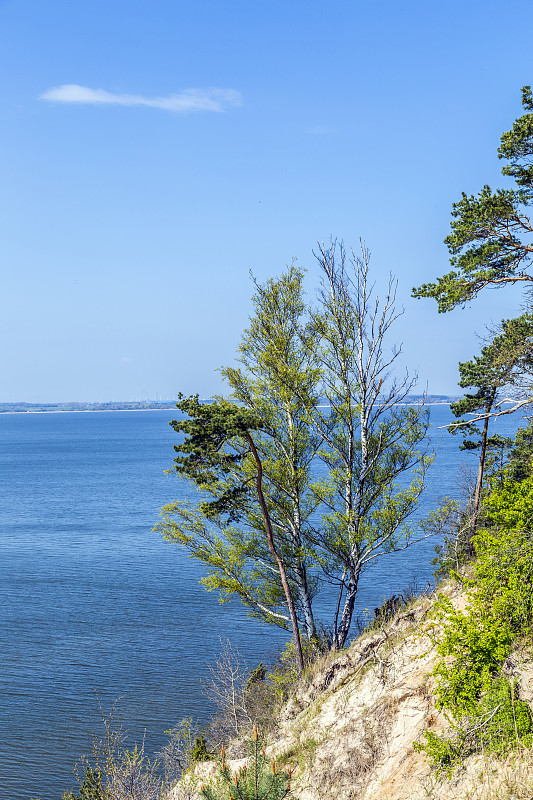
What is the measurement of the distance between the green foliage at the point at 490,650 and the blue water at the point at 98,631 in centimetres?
1863

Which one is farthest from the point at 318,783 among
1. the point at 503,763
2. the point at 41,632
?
the point at 41,632

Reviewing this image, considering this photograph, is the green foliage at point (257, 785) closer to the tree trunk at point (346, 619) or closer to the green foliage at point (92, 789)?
the green foliage at point (92, 789)

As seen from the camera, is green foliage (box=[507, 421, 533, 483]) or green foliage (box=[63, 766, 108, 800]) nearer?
green foliage (box=[63, 766, 108, 800])

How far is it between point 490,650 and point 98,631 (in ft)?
101

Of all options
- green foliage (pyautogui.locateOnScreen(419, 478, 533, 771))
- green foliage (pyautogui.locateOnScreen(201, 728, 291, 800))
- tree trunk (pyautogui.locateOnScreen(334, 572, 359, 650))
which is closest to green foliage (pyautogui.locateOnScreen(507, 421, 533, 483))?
tree trunk (pyautogui.locateOnScreen(334, 572, 359, 650))

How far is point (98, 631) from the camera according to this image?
35.9 metres

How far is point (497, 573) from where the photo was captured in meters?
10.1

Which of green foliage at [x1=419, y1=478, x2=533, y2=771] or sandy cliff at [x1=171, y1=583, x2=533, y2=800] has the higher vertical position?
green foliage at [x1=419, y1=478, x2=533, y2=771]

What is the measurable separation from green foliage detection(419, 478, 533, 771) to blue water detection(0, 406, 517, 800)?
→ 61.1 feet

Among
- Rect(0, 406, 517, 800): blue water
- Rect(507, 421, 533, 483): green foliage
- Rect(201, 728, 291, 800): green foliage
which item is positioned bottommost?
Rect(0, 406, 517, 800): blue water

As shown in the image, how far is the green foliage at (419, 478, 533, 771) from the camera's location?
870 centimetres

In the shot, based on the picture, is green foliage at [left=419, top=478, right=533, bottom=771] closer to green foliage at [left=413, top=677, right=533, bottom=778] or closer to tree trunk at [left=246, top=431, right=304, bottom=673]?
green foliage at [left=413, top=677, right=533, bottom=778]

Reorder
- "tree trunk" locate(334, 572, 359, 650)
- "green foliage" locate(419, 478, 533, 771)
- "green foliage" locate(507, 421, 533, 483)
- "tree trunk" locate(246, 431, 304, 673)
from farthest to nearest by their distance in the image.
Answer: "green foliage" locate(507, 421, 533, 483) → "tree trunk" locate(334, 572, 359, 650) → "tree trunk" locate(246, 431, 304, 673) → "green foliage" locate(419, 478, 533, 771)

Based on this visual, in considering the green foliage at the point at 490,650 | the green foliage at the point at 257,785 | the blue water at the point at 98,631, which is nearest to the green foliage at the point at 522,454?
the blue water at the point at 98,631
